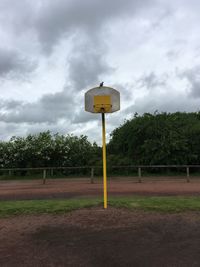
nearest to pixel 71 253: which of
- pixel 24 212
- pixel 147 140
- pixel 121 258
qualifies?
pixel 121 258

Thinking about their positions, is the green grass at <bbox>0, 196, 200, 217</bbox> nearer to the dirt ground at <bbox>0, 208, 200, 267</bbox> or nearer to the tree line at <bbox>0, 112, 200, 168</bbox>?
the dirt ground at <bbox>0, 208, 200, 267</bbox>

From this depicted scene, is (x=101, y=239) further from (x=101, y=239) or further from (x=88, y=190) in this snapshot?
(x=88, y=190)

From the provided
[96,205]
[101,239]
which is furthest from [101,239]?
[96,205]

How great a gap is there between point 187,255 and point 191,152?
70.4ft

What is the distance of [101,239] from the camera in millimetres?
7547

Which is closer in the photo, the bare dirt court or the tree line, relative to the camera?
the bare dirt court

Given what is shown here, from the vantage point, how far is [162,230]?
319 inches

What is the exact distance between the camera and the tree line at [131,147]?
2730 centimetres

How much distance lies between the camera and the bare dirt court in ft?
21.1

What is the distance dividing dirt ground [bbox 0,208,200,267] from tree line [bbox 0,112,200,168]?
17.8 meters

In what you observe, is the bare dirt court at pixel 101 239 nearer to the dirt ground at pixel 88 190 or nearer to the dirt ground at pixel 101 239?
the dirt ground at pixel 101 239

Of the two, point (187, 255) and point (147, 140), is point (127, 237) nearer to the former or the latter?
point (187, 255)

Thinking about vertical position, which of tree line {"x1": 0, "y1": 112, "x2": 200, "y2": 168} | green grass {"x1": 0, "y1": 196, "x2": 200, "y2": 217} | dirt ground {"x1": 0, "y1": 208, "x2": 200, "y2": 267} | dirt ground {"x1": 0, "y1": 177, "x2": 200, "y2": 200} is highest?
tree line {"x1": 0, "y1": 112, "x2": 200, "y2": 168}

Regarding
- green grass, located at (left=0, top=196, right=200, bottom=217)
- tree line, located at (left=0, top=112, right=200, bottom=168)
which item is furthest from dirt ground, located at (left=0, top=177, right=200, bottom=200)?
tree line, located at (left=0, top=112, right=200, bottom=168)
